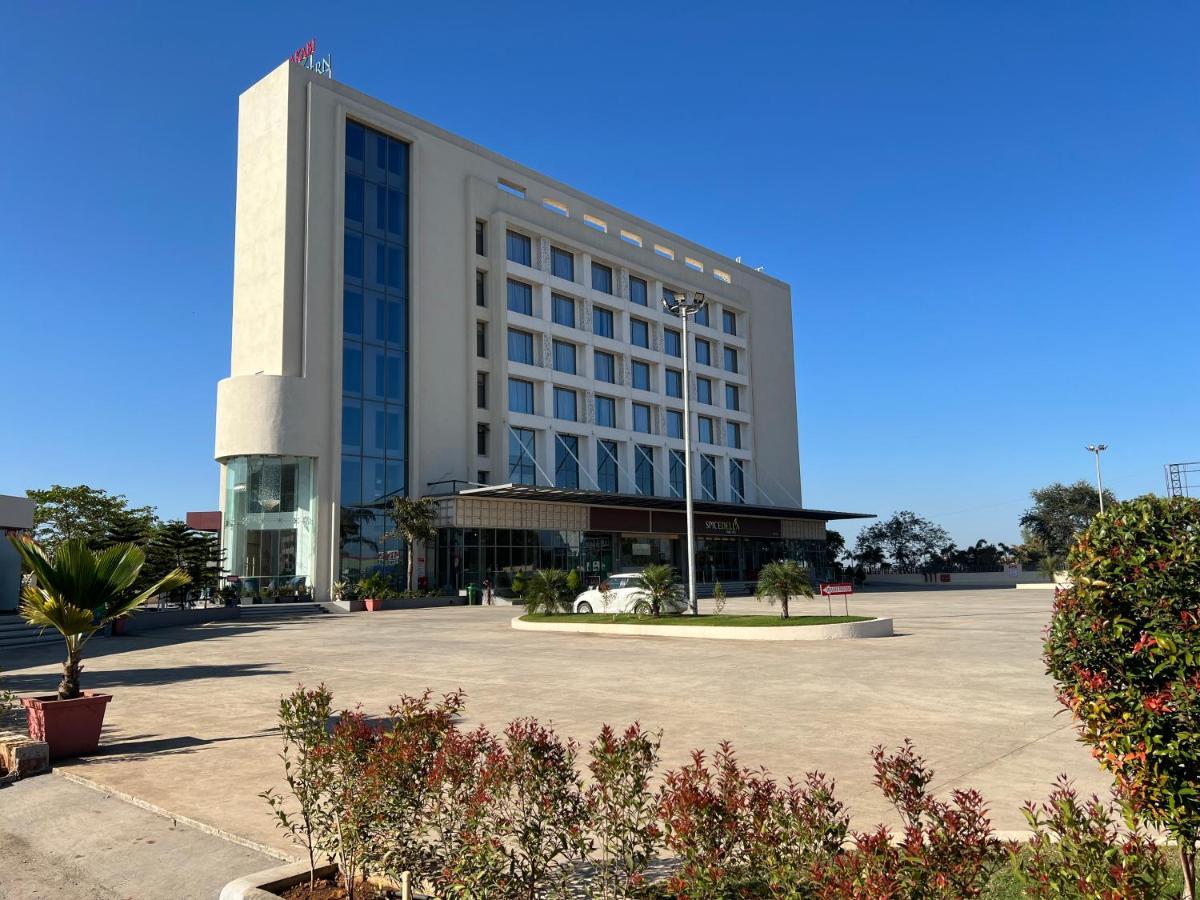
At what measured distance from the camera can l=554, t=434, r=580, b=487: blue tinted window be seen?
51719 mm

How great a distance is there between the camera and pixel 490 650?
1961 centimetres

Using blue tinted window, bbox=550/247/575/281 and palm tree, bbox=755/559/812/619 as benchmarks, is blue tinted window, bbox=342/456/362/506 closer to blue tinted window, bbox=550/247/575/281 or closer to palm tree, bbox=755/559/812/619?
blue tinted window, bbox=550/247/575/281

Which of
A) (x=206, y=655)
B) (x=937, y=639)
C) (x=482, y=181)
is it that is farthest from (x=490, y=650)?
(x=482, y=181)

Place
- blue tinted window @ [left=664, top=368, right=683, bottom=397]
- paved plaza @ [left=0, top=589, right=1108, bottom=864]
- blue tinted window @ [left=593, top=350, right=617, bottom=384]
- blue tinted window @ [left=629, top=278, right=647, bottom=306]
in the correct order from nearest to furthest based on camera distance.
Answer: paved plaza @ [left=0, top=589, right=1108, bottom=864]
blue tinted window @ [left=593, top=350, right=617, bottom=384]
blue tinted window @ [left=629, top=278, right=647, bottom=306]
blue tinted window @ [left=664, top=368, right=683, bottom=397]

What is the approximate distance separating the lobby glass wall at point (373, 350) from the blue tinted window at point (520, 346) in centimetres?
720

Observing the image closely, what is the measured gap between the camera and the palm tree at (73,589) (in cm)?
920

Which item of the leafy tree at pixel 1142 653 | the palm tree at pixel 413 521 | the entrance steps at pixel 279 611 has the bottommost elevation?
the entrance steps at pixel 279 611

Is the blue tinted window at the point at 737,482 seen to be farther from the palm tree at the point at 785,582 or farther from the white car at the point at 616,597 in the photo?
the palm tree at the point at 785,582

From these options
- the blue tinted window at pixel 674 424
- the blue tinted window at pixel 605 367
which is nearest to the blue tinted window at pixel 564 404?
the blue tinted window at pixel 605 367

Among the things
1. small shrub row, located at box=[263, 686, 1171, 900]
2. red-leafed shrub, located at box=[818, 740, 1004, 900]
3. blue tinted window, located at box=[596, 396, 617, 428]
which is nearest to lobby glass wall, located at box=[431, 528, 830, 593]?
blue tinted window, located at box=[596, 396, 617, 428]

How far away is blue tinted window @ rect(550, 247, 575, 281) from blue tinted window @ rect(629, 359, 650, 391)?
25.3 ft

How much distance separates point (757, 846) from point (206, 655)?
19.4 m

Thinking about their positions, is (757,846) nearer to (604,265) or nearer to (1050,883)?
(1050,883)

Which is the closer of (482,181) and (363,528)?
(363,528)
